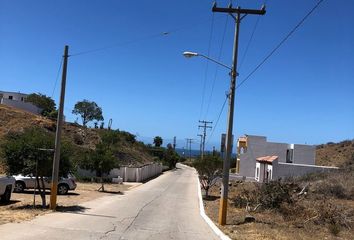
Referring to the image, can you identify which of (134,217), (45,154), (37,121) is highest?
(37,121)

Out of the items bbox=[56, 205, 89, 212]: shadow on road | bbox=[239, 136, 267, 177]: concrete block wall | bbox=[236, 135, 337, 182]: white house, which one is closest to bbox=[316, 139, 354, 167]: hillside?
bbox=[236, 135, 337, 182]: white house

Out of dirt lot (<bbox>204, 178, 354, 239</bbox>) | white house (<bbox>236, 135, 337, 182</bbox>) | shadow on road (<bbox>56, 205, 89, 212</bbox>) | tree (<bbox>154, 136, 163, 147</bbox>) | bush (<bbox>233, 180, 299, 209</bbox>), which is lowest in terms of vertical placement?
shadow on road (<bbox>56, 205, 89, 212</bbox>)

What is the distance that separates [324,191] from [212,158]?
1211cm

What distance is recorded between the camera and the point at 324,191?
1324 inches

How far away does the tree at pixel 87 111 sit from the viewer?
128 m

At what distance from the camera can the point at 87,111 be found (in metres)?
130

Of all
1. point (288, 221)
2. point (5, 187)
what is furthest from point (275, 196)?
point (5, 187)

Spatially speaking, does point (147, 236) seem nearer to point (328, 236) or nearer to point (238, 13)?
point (328, 236)

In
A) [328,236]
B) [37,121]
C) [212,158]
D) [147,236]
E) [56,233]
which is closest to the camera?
[56,233]

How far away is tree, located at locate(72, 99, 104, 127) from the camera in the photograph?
12850 centimetres

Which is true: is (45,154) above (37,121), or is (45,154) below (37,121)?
below

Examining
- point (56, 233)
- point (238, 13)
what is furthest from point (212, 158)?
point (56, 233)

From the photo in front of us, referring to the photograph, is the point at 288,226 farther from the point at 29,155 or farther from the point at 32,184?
the point at 32,184

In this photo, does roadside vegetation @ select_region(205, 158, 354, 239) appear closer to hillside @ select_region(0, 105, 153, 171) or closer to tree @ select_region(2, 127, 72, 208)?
tree @ select_region(2, 127, 72, 208)
